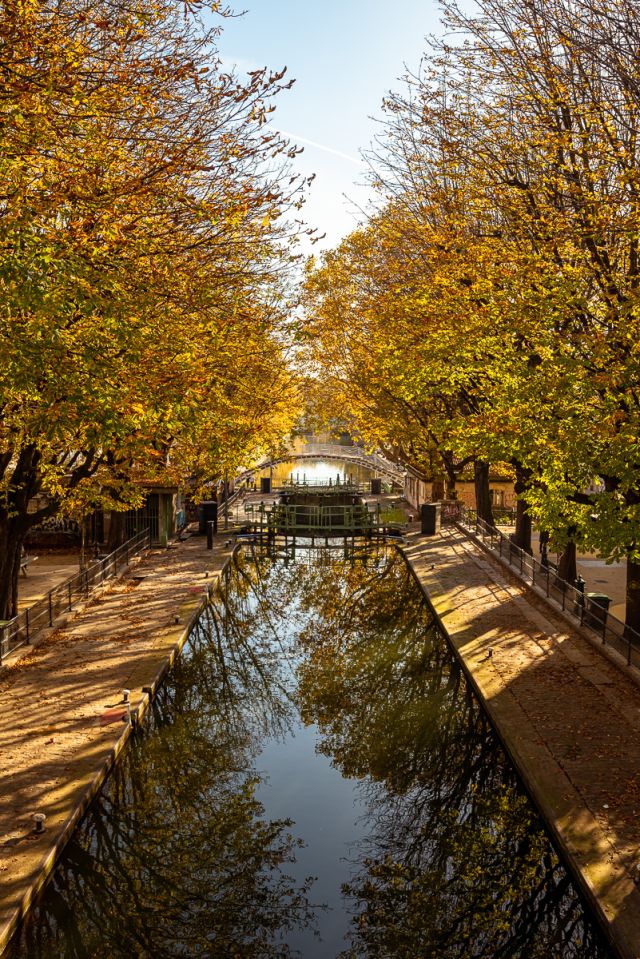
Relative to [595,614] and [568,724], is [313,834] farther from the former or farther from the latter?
[595,614]

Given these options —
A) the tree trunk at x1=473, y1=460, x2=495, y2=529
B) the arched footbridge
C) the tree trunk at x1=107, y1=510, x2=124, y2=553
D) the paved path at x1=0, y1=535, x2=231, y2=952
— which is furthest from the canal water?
the arched footbridge

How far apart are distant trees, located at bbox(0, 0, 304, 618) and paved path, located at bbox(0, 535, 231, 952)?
290cm

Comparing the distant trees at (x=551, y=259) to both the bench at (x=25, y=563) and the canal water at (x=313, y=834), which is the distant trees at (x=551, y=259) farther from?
the bench at (x=25, y=563)

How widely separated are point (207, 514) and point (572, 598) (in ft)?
74.5

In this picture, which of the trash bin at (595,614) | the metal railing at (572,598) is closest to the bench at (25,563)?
the metal railing at (572,598)

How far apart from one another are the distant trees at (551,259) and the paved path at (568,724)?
2.82 metres

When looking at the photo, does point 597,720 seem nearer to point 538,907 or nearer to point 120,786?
point 538,907

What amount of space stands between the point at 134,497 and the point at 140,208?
378 inches

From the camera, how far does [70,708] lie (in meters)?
16.9

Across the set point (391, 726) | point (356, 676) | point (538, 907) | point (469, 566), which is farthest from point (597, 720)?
point (469, 566)

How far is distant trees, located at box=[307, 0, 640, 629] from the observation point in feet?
52.3

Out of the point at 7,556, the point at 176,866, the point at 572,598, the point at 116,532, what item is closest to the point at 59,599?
the point at 7,556

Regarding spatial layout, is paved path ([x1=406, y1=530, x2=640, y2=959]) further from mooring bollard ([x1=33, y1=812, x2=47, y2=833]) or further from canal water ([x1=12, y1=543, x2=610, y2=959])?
mooring bollard ([x1=33, y1=812, x2=47, y2=833])

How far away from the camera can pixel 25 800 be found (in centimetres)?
1275
